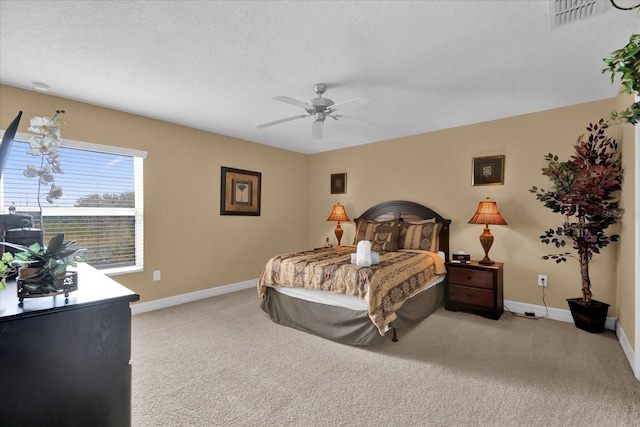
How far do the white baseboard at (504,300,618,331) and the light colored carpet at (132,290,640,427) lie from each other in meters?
0.16

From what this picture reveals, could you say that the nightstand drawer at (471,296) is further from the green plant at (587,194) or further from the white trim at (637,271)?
the white trim at (637,271)

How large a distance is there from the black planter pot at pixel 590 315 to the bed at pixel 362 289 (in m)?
1.34

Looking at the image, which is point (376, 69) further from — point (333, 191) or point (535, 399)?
point (333, 191)

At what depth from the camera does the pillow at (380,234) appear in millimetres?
4152

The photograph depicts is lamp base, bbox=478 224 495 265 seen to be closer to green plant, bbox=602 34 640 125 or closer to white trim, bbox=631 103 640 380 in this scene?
white trim, bbox=631 103 640 380

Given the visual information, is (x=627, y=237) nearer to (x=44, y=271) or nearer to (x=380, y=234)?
(x=380, y=234)

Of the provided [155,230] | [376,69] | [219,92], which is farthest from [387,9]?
[155,230]

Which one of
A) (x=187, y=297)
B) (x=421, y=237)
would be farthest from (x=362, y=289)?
(x=187, y=297)

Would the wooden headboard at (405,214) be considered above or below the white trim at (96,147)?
below

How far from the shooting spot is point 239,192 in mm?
4891

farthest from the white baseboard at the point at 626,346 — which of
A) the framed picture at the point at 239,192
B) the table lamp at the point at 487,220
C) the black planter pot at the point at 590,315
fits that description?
the framed picture at the point at 239,192

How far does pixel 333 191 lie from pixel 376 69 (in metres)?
3.20

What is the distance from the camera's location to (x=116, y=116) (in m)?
3.58

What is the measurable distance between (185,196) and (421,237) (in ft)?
10.9
